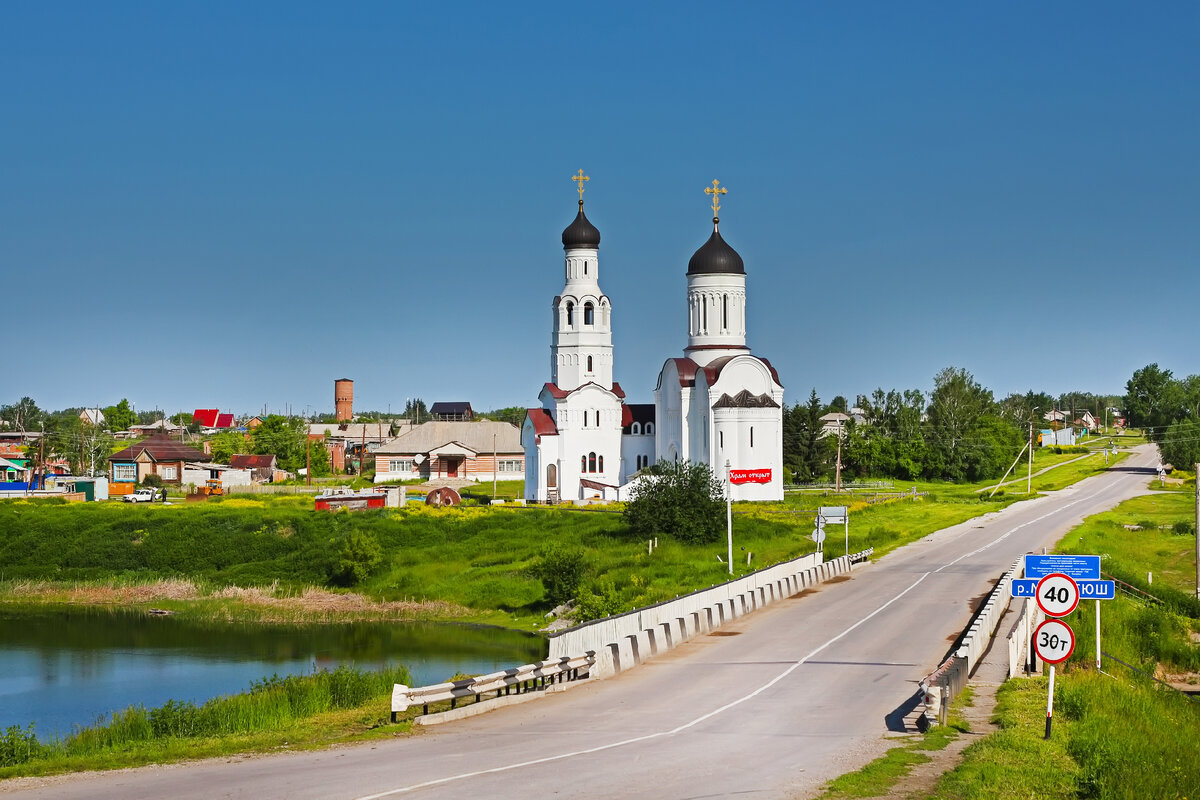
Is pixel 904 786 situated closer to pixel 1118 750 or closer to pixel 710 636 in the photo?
pixel 1118 750

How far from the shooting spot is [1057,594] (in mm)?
16609

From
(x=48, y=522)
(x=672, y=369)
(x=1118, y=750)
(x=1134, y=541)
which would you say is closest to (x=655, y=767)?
(x=1118, y=750)

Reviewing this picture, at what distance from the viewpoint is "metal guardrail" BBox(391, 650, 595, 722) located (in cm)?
1827

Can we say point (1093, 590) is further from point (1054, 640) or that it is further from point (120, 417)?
point (120, 417)

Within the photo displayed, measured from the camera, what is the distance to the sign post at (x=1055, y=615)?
16.5m

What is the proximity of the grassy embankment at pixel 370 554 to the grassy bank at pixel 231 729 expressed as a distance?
1276 centimetres

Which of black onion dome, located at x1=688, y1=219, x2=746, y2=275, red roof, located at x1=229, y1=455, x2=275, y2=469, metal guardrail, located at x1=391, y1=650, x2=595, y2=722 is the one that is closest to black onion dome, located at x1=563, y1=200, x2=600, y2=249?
black onion dome, located at x1=688, y1=219, x2=746, y2=275

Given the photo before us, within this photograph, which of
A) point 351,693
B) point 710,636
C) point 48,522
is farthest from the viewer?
point 48,522

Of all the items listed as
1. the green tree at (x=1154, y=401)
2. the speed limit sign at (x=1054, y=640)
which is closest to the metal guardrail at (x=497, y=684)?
the speed limit sign at (x=1054, y=640)

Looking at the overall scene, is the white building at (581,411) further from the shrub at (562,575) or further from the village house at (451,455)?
the shrub at (562,575)

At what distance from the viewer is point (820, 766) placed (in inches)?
617

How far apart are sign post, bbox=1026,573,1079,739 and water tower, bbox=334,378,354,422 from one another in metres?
157

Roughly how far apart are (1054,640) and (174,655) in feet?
92.3

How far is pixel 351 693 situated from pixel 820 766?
12.6 m
